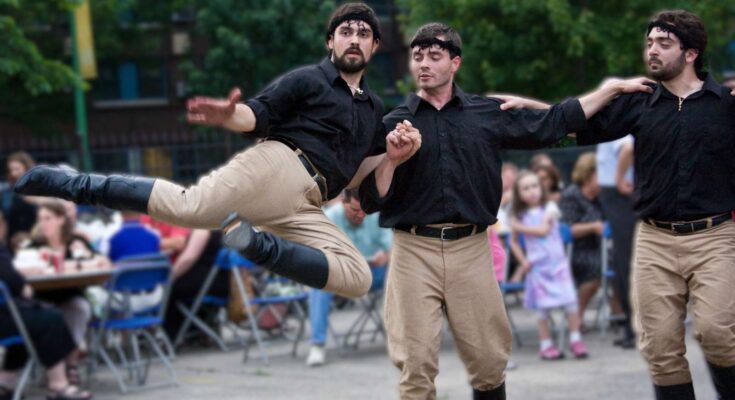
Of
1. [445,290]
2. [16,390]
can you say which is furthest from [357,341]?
[445,290]

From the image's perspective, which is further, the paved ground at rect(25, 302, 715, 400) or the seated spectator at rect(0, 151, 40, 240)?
the seated spectator at rect(0, 151, 40, 240)

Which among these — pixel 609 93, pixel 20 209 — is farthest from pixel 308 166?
pixel 20 209

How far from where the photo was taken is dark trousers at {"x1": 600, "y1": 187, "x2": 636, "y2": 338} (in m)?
11.5

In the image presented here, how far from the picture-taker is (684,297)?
679 centimetres

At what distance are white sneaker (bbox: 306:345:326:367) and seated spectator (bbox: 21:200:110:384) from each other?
2.07 meters

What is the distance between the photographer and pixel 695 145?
665 cm

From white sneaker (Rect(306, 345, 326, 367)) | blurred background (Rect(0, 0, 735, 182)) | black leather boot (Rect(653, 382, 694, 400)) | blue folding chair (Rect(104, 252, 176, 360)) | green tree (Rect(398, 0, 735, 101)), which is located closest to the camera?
black leather boot (Rect(653, 382, 694, 400))

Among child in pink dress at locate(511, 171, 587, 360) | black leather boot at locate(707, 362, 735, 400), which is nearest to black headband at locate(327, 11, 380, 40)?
black leather boot at locate(707, 362, 735, 400)

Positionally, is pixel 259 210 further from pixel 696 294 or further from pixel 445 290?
pixel 696 294

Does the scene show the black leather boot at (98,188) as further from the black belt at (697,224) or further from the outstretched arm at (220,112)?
the black belt at (697,224)

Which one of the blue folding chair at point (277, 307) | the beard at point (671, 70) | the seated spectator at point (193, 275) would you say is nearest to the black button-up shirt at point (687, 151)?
the beard at point (671, 70)

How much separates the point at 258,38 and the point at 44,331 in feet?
73.6

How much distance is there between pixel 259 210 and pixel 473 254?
4.06ft

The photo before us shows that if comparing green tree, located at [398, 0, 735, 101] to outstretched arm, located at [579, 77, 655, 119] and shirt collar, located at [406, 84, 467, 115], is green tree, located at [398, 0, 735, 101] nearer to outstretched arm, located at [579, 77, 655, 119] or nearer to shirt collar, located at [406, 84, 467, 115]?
outstretched arm, located at [579, 77, 655, 119]
